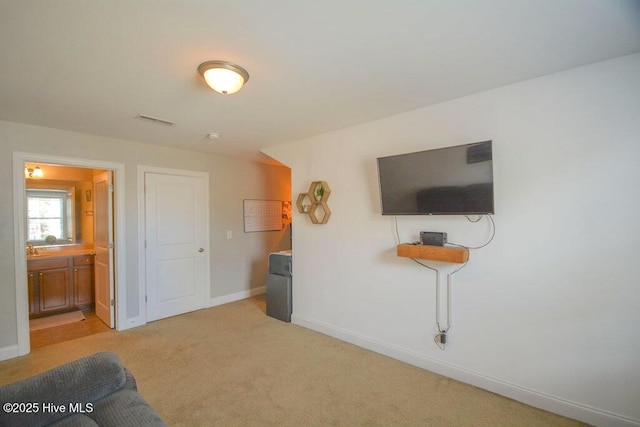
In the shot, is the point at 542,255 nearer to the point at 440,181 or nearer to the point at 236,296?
the point at 440,181

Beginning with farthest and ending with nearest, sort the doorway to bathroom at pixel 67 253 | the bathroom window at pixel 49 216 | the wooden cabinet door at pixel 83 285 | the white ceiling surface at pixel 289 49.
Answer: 1. the bathroom window at pixel 49 216
2. the wooden cabinet door at pixel 83 285
3. the doorway to bathroom at pixel 67 253
4. the white ceiling surface at pixel 289 49

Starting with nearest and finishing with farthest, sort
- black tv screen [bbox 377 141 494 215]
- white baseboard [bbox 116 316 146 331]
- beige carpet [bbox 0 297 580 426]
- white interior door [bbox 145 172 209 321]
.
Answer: beige carpet [bbox 0 297 580 426]
black tv screen [bbox 377 141 494 215]
white baseboard [bbox 116 316 146 331]
white interior door [bbox 145 172 209 321]

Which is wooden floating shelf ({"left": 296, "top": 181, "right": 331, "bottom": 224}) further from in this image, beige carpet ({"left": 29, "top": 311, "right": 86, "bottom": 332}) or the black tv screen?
beige carpet ({"left": 29, "top": 311, "right": 86, "bottom": 332})

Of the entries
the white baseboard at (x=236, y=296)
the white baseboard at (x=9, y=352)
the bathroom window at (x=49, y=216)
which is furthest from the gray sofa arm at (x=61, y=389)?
the bathroom window at (x=49, y=216)

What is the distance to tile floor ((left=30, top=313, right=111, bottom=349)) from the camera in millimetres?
3210

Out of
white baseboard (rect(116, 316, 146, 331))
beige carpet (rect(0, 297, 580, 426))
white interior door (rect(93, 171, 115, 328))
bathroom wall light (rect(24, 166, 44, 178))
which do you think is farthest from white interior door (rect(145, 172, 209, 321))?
bathroom wall light (rect(24, 166, 44, 178))

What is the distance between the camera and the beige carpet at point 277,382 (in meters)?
1.99

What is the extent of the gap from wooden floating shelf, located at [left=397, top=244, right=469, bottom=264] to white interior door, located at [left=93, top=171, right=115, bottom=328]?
3.41 m

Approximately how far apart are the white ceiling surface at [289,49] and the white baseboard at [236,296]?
2.84 meters

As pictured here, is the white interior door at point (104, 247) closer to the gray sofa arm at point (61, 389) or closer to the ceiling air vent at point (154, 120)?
the ceiling air vent at point (154, 120)

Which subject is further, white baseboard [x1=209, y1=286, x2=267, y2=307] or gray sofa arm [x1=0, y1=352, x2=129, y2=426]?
white baseboard [x1=209, y1=286, x2=267, y2=307]

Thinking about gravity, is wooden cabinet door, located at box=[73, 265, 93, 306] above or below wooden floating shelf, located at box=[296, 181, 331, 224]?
below

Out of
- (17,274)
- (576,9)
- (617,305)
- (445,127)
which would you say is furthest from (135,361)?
(576,9)

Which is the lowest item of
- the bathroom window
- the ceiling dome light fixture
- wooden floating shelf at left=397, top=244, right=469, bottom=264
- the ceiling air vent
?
wooden floating shelf at left=397, top=244, right=469, bottom=264
